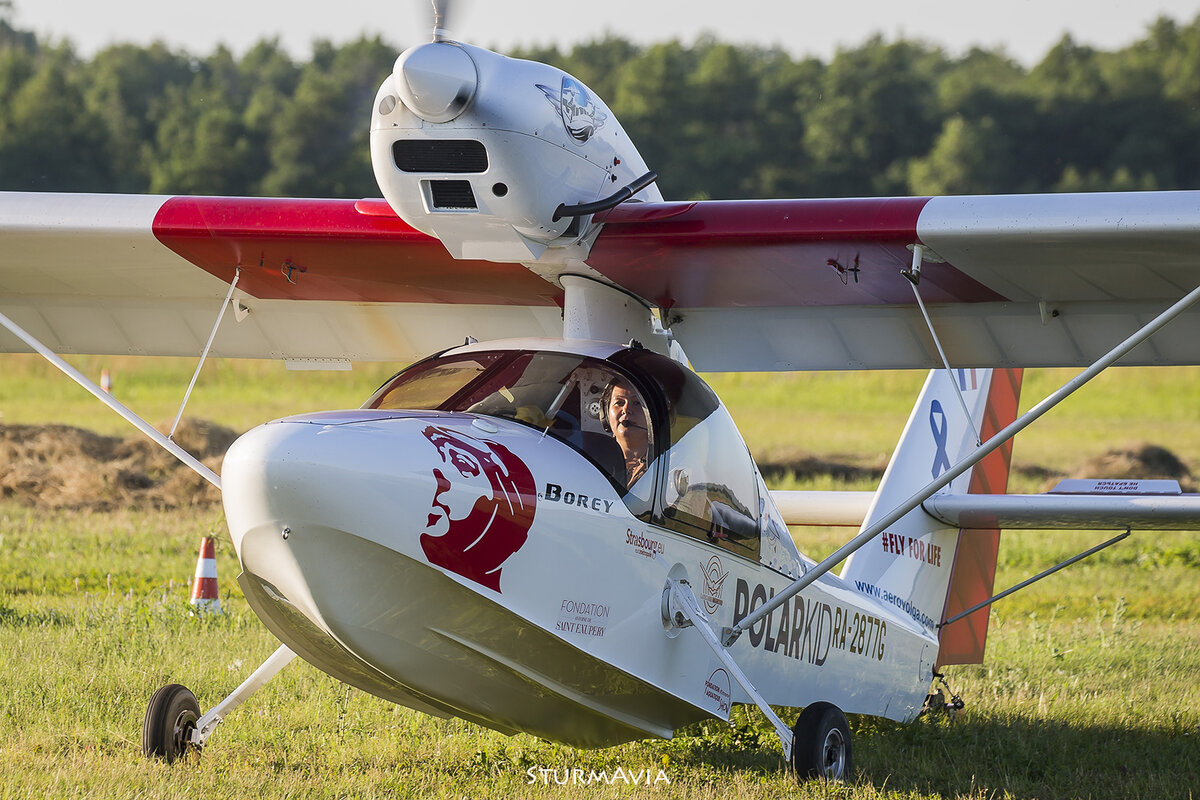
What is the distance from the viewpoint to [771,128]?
6250 cm

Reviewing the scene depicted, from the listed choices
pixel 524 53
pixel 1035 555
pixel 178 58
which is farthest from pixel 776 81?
pixel 1035 555

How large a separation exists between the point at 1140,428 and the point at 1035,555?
1472cm

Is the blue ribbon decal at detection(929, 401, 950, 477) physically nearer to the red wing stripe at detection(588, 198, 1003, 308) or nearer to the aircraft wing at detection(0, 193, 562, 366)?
the red wing stripe at detection(588, 198, 1003, 308)

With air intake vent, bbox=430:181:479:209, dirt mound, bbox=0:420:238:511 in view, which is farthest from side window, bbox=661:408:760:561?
dirt mound, bbox=0:420:238:511

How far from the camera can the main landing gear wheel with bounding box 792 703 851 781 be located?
5488mm

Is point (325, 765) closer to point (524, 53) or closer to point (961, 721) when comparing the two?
point (961, 721)

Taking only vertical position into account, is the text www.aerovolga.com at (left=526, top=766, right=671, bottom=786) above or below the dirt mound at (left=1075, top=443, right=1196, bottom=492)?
below

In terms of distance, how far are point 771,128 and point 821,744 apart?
194 ft

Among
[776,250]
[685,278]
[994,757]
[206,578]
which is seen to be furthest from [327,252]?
[994,757]

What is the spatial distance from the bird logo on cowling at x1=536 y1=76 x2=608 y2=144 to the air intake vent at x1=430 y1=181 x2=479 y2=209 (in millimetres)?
494

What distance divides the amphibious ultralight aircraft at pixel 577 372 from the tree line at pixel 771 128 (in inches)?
1852

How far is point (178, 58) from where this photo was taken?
85.7m

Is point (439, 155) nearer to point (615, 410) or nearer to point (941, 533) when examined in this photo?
point (615, 410)

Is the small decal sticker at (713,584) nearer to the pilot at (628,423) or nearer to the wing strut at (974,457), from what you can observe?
the wing strut at (974,457)
